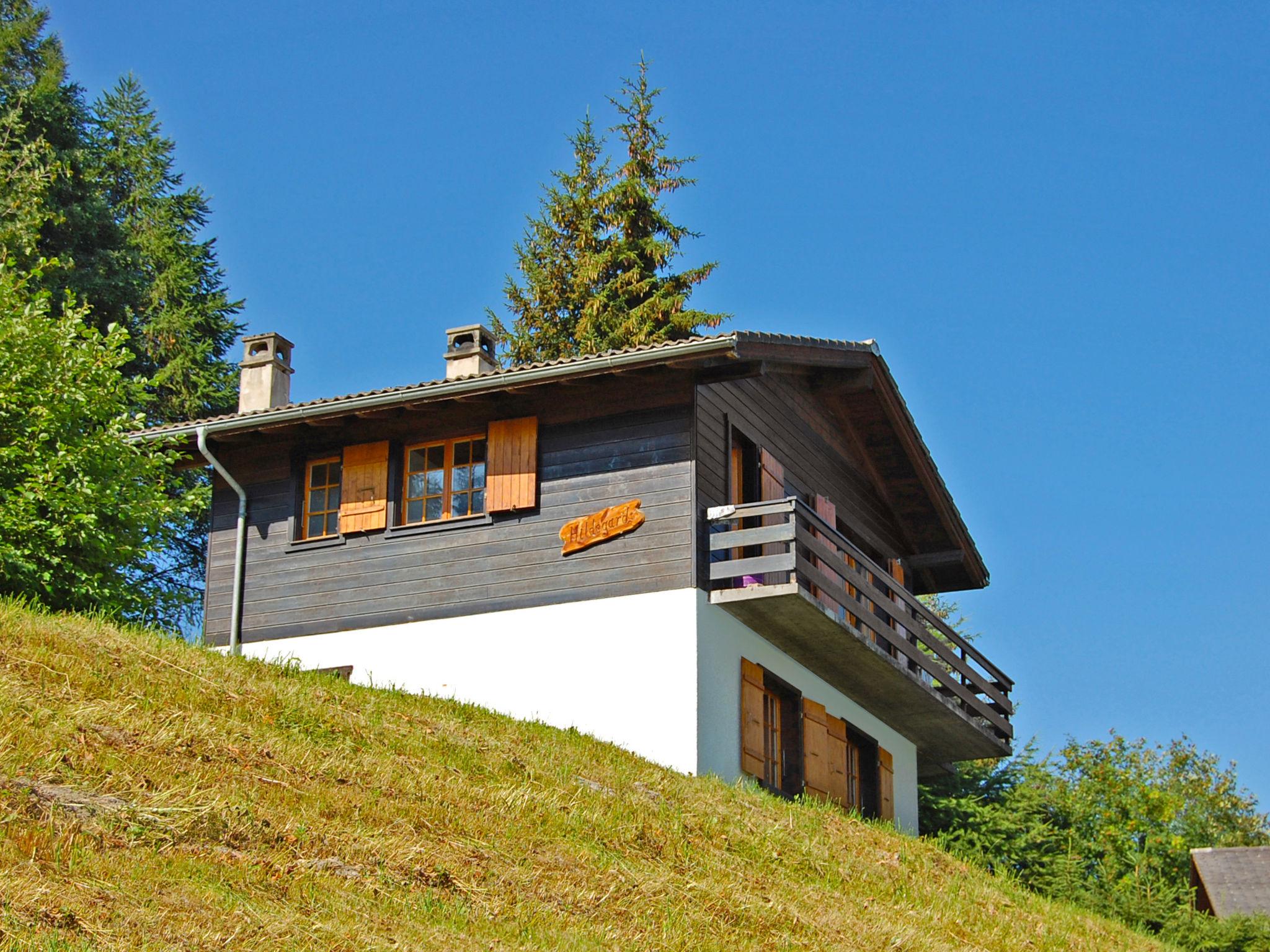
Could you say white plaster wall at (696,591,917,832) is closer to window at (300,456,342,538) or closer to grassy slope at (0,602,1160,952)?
grassy slope at (0,602,1160,952)

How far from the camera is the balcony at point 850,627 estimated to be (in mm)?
18000

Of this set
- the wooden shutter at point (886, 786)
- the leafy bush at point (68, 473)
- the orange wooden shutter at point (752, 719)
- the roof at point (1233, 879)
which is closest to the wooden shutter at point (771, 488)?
the orange wooden shutter at point (752, 719)

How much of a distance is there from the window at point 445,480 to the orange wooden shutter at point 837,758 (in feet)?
17.8

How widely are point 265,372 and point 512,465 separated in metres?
5.33

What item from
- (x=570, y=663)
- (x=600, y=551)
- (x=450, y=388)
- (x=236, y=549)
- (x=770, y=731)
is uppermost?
(x=450, y=388)

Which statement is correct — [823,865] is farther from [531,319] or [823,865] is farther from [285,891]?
[531,319]

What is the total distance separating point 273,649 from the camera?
66.6 feet

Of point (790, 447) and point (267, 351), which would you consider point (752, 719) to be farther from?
point (267, 351)

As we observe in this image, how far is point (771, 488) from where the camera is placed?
20281 mm

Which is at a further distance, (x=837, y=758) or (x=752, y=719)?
(x=837, y=758)

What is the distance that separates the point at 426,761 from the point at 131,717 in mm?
2460

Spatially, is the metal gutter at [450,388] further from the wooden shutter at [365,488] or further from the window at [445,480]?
the window at [445,480]

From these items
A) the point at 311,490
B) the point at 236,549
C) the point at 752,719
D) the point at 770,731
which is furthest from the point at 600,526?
the point at 236,549

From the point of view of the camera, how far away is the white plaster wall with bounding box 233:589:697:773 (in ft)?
57.6
